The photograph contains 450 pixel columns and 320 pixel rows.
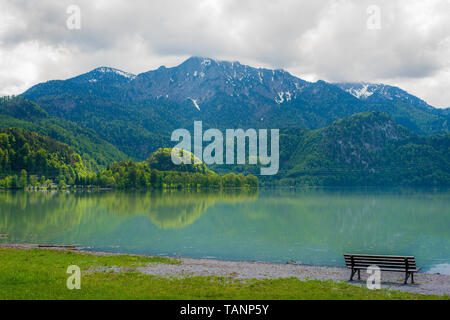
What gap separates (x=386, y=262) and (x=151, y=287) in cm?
1328

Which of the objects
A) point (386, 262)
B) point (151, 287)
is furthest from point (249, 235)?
point (151, 287)

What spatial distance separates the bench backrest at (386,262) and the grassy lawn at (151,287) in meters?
2.76

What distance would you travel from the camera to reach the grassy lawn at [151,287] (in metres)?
16.7

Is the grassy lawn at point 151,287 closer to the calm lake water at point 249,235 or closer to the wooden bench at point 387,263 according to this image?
the wooden bench at point 387,263

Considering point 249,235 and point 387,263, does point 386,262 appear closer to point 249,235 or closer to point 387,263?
point 387,263

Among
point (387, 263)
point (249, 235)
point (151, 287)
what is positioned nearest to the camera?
point (151, 287)

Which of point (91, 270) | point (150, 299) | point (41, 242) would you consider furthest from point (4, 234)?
point (150, 299)

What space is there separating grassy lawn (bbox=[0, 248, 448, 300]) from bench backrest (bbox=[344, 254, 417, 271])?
9.05 feet

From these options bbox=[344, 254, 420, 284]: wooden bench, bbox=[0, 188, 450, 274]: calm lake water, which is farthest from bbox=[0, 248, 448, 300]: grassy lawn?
bbox=[0, 188, 450, 274]: calm lake water

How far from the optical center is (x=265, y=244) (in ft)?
145

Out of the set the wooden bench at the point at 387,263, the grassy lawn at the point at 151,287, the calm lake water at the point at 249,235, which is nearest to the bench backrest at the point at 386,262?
the wooden bench at the point at 387,263

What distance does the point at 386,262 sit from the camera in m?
22.3

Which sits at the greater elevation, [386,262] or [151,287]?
[386,262]
